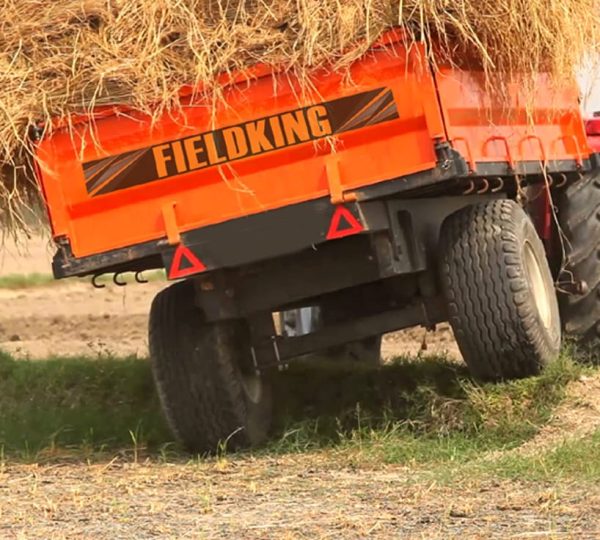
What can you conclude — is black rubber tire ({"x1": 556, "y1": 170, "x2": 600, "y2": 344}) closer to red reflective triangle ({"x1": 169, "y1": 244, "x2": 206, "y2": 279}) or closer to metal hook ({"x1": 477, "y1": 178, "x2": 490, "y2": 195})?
metal hook ({"x1": 477, "y1": 178, "x2": 490, "y2": 195})

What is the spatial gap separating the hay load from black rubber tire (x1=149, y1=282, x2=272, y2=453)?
1116 millimetres

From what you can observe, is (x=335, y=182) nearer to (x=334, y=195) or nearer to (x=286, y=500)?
(x=334, y=195)

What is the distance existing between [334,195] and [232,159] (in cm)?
49

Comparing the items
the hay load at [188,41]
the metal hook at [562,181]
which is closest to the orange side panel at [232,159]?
the hay load at [188,41]

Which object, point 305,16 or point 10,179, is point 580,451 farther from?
point 10,179

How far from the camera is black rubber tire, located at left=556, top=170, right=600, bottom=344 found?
324 inches

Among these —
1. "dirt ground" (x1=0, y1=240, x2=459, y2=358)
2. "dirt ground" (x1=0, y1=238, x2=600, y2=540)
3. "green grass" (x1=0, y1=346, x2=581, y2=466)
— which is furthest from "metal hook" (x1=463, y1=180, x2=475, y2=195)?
"dirt ground" (x1=0, y1=240, x2=459, y2=358)

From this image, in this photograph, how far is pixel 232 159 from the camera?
273 inches

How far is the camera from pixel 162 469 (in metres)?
7.37

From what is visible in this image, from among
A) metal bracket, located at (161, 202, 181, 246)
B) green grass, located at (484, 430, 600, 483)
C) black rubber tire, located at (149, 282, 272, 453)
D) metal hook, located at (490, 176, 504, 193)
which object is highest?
metal bracket, located at (161, 202, 181, 246)

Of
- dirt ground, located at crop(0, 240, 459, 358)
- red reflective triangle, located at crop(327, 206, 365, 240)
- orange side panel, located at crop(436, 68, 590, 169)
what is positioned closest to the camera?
red reflective triangle, located at crop(327, 206, 365, 240)

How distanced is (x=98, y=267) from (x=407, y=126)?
1.48 meters

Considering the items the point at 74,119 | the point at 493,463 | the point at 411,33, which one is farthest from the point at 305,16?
the point at 493,463

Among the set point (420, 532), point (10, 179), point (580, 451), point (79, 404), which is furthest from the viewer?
point (79, 404)
